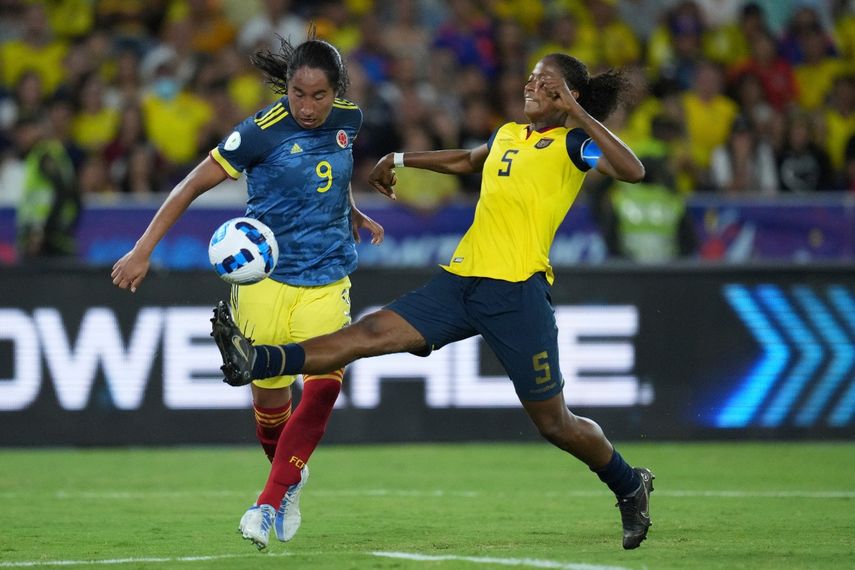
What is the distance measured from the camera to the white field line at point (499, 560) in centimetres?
594

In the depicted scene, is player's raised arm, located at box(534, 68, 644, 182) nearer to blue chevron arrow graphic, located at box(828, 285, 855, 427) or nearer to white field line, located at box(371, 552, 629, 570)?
white field line, located at box(371, 552, 629, 570)

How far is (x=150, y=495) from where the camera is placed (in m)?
8.74

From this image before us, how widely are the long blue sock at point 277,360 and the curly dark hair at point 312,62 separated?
1.24m

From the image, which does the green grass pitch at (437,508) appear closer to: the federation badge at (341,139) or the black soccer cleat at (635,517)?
the black soccer cleat at (635,517)

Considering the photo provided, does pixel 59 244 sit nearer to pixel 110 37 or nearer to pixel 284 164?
pixel 110 37

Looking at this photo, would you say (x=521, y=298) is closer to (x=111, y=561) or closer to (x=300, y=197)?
(x=300, y=197)

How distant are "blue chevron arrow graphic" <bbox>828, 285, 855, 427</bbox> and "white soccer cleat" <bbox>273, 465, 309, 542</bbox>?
5.47 m

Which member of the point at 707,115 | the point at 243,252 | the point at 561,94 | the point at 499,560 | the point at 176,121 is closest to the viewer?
the point at 499,560

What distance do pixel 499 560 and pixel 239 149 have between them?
2.20 meters

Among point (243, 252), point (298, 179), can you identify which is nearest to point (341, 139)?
point (298, 179)

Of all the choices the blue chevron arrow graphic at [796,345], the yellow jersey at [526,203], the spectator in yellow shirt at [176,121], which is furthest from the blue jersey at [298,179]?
the spectator in yellow shirt at [176,121]

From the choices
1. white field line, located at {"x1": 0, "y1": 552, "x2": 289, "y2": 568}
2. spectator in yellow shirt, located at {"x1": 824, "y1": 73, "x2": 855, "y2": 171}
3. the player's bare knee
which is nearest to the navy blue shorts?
the player's bare knee

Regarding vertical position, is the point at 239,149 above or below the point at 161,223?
above

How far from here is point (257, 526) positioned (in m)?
6.41
